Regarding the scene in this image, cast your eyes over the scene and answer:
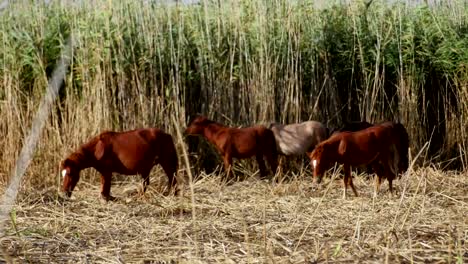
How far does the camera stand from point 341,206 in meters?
5.12

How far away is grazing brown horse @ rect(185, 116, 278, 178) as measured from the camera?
21.6ft

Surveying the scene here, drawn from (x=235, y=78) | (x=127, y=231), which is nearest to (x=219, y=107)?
(x=235, y=78)

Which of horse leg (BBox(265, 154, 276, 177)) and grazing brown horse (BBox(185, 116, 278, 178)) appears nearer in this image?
grazing brown horse (BBox(185, 116, 278, 178))

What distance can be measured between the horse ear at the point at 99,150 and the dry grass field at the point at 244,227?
11.4 inches

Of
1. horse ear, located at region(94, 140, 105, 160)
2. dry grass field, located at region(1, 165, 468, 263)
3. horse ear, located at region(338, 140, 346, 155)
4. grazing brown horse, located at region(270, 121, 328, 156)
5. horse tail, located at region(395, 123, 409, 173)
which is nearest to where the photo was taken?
dry grass field, located at region(1, 165, 468, 263)

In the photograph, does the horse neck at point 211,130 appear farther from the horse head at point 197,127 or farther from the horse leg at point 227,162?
the horse leg at point 227,162

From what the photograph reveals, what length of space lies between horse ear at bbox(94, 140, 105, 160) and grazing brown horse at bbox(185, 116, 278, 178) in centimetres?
103

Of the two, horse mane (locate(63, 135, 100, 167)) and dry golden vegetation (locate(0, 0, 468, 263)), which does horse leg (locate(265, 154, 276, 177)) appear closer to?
dry golden vegetation (locate(0, 0, 468, 263))

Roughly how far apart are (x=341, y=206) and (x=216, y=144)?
171 centimetres

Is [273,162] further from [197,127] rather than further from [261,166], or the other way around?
[197,127]

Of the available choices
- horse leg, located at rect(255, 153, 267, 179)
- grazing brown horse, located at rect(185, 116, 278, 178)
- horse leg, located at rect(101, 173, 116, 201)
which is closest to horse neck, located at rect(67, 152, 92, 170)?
horse leg, located at rect(101, 173, 116, 201)

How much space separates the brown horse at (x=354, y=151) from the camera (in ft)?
18.3

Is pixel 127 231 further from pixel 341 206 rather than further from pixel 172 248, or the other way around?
pixel 341 206

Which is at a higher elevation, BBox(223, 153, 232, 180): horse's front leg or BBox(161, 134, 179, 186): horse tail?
BBox(161, 134, 179, 186): horse tail
